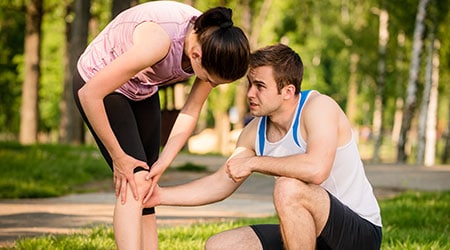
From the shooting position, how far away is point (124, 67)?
161 inches

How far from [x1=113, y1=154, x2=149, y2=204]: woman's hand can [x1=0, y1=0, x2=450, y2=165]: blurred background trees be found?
791 centimetres

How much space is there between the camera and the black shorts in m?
4.25

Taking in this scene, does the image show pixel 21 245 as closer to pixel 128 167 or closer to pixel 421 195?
pixel 128 167

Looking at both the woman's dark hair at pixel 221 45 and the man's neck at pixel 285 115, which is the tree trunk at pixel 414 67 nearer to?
the man's neck at pixel 285 115

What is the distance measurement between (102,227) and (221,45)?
2807mm

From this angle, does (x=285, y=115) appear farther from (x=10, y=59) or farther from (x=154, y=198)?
(x=10, y=59)

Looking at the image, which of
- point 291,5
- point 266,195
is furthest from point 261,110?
point 291,5

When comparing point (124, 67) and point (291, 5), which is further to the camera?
point (291, 5)

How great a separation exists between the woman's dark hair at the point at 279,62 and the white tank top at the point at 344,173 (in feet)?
0.51

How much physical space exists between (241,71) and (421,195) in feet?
19.7

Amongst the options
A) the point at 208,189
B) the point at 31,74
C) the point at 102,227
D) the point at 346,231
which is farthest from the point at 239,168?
the point at 31,74

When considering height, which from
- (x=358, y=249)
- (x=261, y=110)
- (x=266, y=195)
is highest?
(x=261, y=110)

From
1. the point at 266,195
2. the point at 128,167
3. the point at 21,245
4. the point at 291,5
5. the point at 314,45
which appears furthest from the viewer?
the point at 314,45

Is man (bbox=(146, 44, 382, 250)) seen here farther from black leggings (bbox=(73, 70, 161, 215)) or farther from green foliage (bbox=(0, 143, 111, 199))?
green foliage (bbox=(0, 143, 111, 199))
